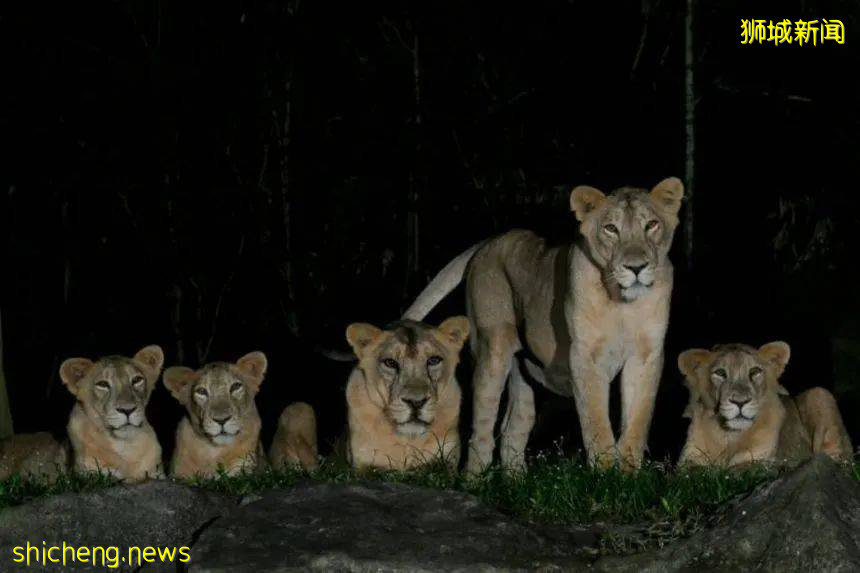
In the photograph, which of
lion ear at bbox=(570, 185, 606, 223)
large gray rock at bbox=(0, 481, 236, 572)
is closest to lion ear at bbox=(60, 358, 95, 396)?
large gray rock at bbox=(0, 481, 236, 572)

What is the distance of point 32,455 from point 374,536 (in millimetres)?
3139

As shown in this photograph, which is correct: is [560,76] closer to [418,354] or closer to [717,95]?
[717,95]

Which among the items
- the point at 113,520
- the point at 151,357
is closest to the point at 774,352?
the point at 151,357

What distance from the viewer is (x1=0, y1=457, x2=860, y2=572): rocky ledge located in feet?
18.9

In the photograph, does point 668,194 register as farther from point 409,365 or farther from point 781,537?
point 781,537

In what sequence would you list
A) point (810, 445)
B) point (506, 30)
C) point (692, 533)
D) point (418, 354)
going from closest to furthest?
1. point (692, 533)
2. point (418, 354)
3. point (810, 445)
4. point (506, 30)

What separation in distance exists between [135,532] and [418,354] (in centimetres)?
215

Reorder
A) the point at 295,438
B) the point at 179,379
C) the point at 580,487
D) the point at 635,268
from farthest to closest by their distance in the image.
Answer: the point at 295,438 < the point at 179,379 < the point at 635,268 < the point at 580,487

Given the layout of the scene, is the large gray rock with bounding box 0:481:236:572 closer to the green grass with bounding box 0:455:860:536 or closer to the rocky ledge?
the rocky ledge

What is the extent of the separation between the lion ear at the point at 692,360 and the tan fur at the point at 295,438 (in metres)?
1.74

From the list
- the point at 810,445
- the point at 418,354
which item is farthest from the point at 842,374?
the point at 418,354

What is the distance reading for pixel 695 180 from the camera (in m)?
12.0

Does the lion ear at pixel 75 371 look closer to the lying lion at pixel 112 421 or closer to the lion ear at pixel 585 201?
the lying lion at pixel 112 421

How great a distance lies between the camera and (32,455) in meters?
8.70
